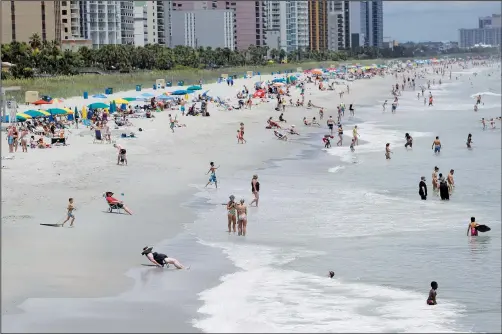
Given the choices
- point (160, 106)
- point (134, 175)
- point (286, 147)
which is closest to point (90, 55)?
point (160, 106)

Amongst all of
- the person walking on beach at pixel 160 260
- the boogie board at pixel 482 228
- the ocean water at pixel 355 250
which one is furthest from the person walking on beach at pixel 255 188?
the person walking on beach at pixel 160 260

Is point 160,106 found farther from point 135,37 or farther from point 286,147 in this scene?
point 135,37

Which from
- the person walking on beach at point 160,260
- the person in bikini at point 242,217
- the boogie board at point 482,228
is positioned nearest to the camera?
the person walking on beach at point 160,260

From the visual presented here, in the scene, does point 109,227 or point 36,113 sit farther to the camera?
point 36,113

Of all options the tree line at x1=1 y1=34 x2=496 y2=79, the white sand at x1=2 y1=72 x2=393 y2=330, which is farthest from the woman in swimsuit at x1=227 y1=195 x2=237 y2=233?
the tree line at x1=1 y1=34 x2=496 y2=79

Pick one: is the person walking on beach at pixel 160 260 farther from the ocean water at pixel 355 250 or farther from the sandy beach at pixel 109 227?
the ocean water at pixel 355 250

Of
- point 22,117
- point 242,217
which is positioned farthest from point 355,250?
point 22,117

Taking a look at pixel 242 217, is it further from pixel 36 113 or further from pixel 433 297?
pixel 36 113
